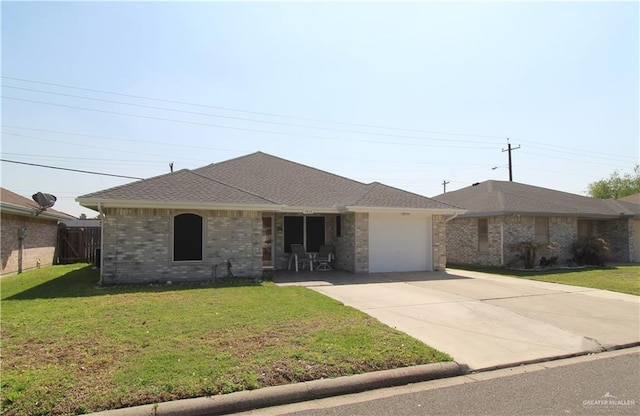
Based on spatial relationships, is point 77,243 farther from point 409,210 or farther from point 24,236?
point 409,210

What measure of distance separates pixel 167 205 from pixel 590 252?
18551 millimetres

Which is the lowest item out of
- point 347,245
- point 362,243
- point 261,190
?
point 347,245

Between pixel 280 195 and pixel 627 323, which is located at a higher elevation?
pixel 280 195

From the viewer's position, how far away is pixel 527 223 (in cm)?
1909

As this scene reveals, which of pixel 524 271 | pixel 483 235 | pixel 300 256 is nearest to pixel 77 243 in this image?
pixel 300 256

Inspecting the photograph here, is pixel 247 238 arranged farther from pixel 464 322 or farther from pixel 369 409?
pixel 369 409

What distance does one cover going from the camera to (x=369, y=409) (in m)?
4.27

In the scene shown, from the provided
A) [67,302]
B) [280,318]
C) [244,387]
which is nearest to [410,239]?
[280,318]

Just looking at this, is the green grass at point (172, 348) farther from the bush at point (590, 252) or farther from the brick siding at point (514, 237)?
the bush at point (590, 252)

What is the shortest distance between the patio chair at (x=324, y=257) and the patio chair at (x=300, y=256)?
0.32 meters

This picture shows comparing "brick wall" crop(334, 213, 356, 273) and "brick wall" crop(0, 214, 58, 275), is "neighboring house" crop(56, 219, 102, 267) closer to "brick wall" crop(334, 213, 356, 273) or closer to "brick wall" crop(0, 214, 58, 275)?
"brick wall" crop(0, 214, 58, 275)

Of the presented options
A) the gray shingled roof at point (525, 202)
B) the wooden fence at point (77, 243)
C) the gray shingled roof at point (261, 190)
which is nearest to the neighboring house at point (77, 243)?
the wooden fence at point (77, 243)

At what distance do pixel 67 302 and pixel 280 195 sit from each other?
8471 millimetres

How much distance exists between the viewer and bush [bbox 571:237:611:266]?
763 inches
